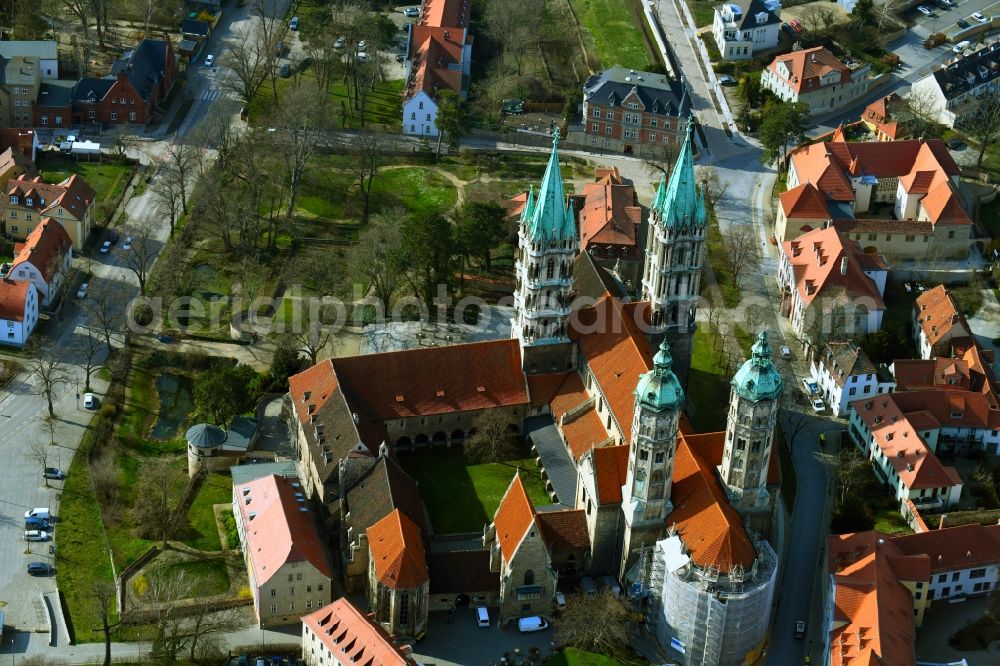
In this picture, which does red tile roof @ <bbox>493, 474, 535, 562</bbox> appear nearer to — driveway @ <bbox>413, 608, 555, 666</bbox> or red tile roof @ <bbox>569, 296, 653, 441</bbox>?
driveway @ <bbox>413, 608, 555, 666</bbox>

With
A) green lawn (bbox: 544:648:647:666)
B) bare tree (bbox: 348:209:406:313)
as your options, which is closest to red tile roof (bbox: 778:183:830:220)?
bare tree (bbox: 348:209:406:313)

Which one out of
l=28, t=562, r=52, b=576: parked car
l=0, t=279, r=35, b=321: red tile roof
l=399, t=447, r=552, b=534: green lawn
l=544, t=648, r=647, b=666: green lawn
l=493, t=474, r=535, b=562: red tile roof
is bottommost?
l=544, t=648, r=647, b=666: green lawn

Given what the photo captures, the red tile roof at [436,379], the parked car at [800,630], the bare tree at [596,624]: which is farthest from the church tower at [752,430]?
the red tile roof at [436,379]

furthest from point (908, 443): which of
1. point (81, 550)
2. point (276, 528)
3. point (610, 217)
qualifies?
point (81, 550)

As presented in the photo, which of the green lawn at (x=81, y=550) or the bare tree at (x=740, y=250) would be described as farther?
the bare tree at (x=740, y=250)

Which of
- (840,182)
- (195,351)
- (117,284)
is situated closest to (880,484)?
(840,182)

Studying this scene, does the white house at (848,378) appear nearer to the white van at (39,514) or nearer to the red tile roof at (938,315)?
the red tile roof at (938,315)

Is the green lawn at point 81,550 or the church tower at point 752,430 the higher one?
the church tower at point 752,430
